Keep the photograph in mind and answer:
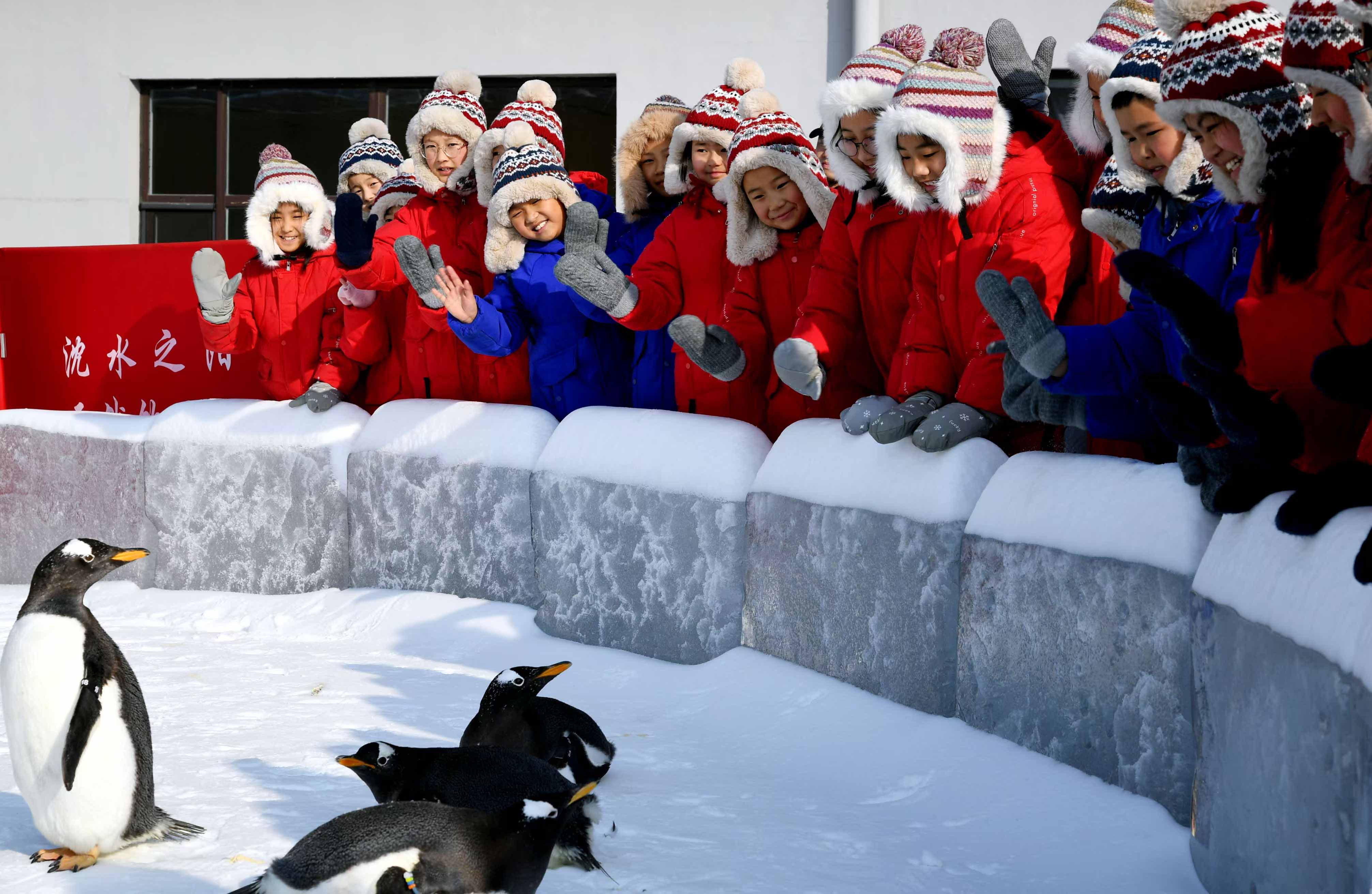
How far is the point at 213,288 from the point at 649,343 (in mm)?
2427

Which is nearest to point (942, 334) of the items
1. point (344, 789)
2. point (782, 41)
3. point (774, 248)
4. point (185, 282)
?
point (774, 248)

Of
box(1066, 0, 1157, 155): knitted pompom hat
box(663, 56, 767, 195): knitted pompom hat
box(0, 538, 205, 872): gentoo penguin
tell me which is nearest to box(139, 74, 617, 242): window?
box(663, 56, 767, 195): knitted pompom hat

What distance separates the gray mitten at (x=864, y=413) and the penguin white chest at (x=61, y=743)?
2013 millimetres

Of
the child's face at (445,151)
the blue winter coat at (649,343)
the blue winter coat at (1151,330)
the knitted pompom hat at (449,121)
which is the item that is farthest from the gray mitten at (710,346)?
the child's face at (445,151)

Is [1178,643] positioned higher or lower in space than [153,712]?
higher

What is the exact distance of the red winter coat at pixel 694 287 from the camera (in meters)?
4.75

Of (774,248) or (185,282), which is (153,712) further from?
(185,282)

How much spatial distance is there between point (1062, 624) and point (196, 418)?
461cm

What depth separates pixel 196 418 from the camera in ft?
20.6

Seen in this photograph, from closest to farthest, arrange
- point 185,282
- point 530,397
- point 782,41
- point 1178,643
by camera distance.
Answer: point 1178,643 → point 530,397 → point 185,282 → point 782,41

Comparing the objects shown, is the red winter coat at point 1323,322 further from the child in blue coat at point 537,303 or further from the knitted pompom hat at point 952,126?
the child in blue coat at point 537,303

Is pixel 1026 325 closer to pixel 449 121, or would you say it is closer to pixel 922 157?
pixel 922 157

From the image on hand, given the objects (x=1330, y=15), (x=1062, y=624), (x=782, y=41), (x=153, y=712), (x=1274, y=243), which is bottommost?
(x=153, y=712)

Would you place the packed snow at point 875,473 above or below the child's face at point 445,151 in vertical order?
below
